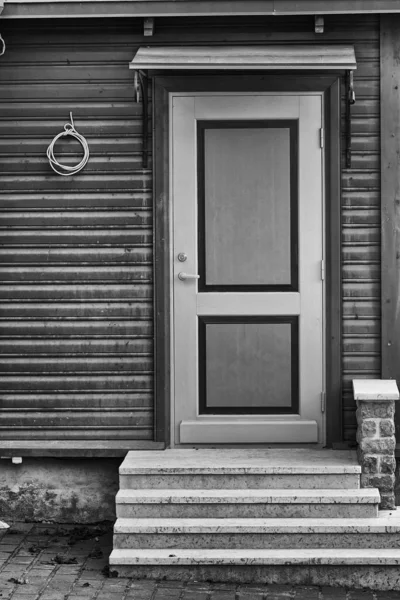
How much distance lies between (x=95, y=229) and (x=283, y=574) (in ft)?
8.60

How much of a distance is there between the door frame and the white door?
0.06 meters

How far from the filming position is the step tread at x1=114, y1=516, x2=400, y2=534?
6.01 metres

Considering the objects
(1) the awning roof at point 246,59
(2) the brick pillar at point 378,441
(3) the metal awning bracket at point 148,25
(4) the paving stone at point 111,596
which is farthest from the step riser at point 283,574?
(3) the metal awning bracket at point 148,25

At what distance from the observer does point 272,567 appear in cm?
593

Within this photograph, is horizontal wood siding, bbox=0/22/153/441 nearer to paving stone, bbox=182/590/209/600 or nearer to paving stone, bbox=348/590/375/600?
paving stone, bbox=182/590/209/600

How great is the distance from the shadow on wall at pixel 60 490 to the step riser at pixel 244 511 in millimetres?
709

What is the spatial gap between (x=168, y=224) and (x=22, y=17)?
1.69 m

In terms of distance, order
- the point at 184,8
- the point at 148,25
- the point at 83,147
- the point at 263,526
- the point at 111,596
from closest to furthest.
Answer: the point at 111,596
the point at 263,526
the point at 184,8
the point at 148,25
the point at 83,147

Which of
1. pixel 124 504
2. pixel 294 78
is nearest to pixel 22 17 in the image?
pixel 294 78

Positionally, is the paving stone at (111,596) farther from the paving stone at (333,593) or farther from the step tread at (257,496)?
the paving stone at (333,593)

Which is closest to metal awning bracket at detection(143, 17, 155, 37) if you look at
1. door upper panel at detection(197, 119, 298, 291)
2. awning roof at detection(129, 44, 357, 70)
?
awning roof at detection(129, 44, 357, 70)

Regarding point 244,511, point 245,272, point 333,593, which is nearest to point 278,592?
point 333,593

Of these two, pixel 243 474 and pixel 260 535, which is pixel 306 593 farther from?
pixel 243 474

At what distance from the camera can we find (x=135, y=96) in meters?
6.78
